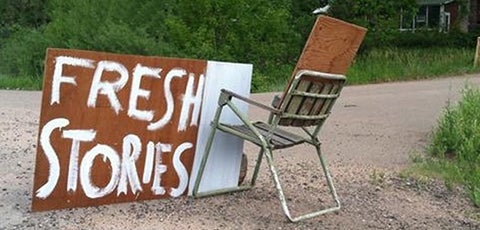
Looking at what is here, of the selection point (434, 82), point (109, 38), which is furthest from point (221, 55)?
point (434, 82)

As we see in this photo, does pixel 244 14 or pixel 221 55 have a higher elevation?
pixel 244 14

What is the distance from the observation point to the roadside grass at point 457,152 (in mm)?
5923

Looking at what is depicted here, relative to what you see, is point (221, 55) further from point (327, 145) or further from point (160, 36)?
point (327, 145)

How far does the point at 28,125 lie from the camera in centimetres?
855

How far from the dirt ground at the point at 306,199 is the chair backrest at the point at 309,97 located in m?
0.70

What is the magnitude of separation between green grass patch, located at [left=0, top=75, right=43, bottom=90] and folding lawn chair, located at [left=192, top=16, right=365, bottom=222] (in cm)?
1299

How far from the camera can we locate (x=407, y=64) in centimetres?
2227

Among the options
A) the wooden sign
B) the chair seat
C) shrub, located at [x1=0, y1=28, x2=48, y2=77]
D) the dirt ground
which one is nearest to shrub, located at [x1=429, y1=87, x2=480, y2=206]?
the dirt ground

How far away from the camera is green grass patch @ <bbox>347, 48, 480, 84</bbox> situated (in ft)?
64.4

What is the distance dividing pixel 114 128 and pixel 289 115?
116 centimetres

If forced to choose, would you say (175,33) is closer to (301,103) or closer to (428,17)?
(301,103)

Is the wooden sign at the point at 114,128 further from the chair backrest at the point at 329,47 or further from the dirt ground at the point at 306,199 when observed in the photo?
the chair backrest at the point at 329,47

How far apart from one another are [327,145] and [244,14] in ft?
37.6

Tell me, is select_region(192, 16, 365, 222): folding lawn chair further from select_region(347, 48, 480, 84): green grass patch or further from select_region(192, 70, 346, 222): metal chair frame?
select_region(347, 48, 480, 84): green grass patch
